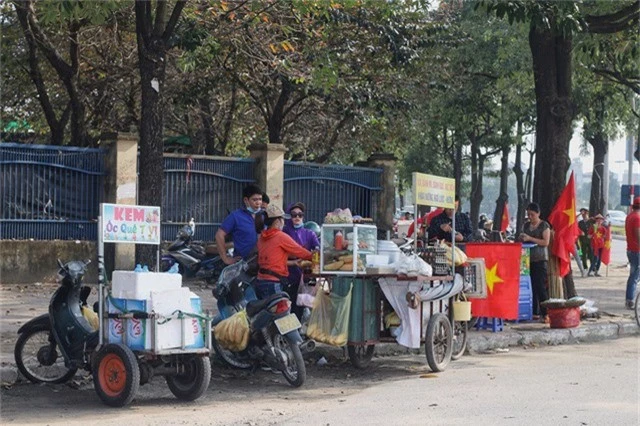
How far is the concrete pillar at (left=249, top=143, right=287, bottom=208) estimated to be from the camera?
21.1 m

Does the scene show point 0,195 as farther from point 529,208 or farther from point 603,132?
point 603,132

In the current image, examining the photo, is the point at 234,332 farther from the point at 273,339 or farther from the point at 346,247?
the point at 346,247

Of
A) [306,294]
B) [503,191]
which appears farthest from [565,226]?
[503,191]

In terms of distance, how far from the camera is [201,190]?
20703mm

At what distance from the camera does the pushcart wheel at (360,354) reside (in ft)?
39.3

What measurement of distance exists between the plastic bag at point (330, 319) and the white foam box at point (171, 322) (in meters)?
2.09

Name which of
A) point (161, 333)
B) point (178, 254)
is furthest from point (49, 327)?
point (178, 254)

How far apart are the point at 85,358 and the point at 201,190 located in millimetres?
10914

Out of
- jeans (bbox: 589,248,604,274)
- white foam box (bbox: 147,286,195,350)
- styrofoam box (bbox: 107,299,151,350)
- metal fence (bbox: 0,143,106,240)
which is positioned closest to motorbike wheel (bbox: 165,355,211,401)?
white foam box (bbox: 147,286,195,350)

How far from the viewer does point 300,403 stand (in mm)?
9820

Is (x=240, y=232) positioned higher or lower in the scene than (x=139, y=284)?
higher

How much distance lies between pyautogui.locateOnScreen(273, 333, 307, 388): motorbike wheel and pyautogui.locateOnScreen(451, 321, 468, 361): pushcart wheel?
281 centimetres

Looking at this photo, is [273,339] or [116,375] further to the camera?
[273,339]

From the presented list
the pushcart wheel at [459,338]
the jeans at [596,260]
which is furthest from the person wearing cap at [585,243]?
the pushcart wheel at [459,338]
